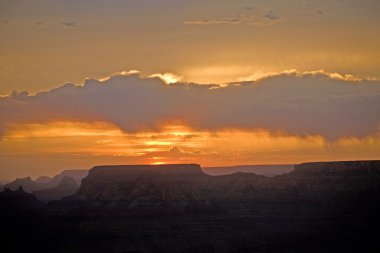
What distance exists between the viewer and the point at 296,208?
149 metres

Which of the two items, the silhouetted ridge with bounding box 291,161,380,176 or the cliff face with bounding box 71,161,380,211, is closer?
the cliff face with bounding box 71,161,380,211

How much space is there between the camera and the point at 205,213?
147m

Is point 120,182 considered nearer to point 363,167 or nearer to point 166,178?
point 166,178

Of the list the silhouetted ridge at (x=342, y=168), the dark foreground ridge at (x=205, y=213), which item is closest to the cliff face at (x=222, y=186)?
the silhouetted ridge at (x=342, y=168)

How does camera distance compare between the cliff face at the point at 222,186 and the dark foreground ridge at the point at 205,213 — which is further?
the cliff face at the point at 222,186

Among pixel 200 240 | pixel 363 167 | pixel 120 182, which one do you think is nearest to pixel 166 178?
pixel 120 182

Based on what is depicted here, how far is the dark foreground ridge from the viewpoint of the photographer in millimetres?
133625

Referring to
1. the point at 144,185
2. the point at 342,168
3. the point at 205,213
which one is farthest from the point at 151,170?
the point at 342,168

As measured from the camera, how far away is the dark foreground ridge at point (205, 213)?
438ft

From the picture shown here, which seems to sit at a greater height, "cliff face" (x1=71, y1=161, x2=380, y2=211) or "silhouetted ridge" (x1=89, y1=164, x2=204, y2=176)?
"silhouetted ridge" (x1=89, y1=164, x2=204, y2=176)

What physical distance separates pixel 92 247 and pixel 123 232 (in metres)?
6.06

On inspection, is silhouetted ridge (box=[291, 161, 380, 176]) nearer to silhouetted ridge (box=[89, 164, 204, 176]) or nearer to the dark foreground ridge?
the dark foreground ridge

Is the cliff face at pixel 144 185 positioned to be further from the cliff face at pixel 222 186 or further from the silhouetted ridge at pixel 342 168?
the silhouetted ridge at pixel 342 168

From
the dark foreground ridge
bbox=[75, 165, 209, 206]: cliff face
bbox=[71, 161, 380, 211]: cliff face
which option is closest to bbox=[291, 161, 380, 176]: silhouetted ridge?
bbox=[71, 161, 380, 211]: cliff face
